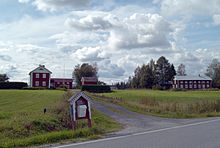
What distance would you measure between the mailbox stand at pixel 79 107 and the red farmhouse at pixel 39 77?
6332 cm

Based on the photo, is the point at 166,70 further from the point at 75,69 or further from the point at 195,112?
the point at 195,112

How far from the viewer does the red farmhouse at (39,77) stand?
72125 mm

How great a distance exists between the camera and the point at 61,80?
9675 cm

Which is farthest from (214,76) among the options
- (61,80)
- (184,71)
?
(61,80)

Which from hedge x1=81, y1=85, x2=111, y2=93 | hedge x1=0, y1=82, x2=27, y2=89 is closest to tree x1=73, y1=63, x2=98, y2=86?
hedge x1=81, y1=85, x2=111, y2=93

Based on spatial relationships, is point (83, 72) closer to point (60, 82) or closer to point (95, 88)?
point (60, 82)

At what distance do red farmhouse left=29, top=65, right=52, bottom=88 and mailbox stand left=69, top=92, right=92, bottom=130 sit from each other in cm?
6332

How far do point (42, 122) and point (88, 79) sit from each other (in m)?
85.1

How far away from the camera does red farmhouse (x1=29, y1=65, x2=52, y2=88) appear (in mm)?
72125

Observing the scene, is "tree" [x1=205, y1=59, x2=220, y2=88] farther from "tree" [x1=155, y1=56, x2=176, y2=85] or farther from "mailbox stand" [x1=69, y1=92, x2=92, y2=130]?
"mailbox stand" [x1=69, y1=92, x2=92, y2=130]

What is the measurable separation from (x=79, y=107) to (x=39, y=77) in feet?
211

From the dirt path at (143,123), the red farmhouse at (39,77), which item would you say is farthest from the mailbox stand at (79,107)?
the red farmhouse at (39,77)

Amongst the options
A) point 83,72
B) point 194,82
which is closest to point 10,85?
point 83,72

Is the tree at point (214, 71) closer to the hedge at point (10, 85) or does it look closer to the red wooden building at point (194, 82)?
the red wooden building at point (194, 82)
